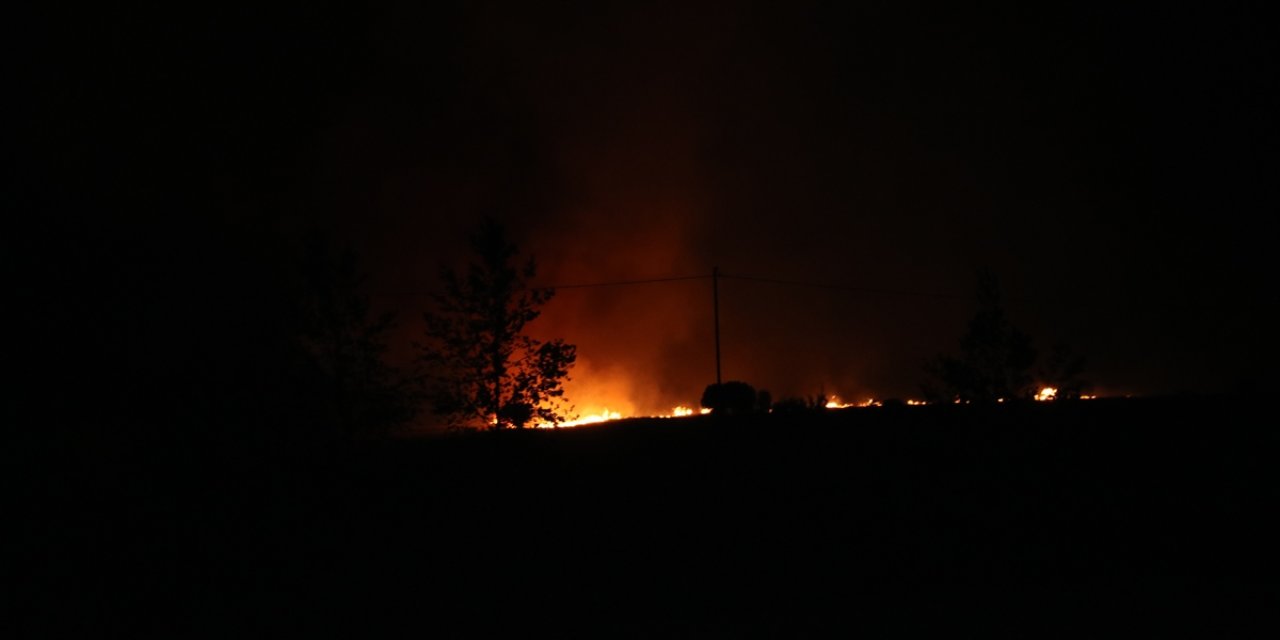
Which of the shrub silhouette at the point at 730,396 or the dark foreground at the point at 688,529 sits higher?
the shrub silhouette at the point at 730,396

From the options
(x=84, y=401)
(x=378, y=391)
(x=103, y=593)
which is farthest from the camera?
(x=378, y=391)

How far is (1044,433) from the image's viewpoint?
45.6 feet

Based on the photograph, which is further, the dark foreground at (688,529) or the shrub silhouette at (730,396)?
the shrub silhouette at (730,396)

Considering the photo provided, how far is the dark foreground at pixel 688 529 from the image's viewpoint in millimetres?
9742

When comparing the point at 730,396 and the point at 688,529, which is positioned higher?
the point at 730,396

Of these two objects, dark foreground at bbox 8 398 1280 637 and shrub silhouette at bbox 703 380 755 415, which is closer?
dark foreground at bbox 8 398 1280 637

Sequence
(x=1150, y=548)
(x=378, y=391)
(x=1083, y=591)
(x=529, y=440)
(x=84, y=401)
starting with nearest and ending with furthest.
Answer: (x=1083, y=591) < (x=1150, y=548) < (x=529, y=440) < (x=84, y=401) < (x=378, y=391)

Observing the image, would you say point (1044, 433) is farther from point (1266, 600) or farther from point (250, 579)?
point (250, 579)

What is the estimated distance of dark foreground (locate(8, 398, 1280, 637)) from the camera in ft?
32.0

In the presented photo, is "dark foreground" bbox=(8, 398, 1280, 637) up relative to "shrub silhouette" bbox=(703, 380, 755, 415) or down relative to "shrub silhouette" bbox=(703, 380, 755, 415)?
down

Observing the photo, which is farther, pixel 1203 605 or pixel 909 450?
pixel 909 450

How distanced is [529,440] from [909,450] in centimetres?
576

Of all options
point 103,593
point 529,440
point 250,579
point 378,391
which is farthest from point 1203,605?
point 378,391

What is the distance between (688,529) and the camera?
39.5 ft
